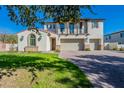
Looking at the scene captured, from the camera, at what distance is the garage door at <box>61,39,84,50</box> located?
124ft

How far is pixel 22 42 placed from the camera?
3225 centimetres

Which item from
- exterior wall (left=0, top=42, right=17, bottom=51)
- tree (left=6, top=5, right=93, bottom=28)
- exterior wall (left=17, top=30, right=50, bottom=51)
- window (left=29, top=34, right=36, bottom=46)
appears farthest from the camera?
exterior wall (left=0, top=42, right=17, bottom=51)

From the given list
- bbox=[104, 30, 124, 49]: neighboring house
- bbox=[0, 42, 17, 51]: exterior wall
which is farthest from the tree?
bbox=[104, 30, 124, 49]: neighboring house

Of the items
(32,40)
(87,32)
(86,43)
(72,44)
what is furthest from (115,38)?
(32,40)

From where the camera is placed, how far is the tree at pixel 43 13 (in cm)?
972

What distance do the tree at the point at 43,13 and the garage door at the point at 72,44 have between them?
2722 centimetres

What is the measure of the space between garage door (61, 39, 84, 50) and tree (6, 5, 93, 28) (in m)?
27.2

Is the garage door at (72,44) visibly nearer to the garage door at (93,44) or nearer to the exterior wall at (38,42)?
the garage door at (93,44)

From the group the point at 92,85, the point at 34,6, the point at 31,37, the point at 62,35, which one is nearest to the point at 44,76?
the point at 92,85

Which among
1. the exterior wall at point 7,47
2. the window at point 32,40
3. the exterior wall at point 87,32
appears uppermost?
the exterior wall at point 87,32

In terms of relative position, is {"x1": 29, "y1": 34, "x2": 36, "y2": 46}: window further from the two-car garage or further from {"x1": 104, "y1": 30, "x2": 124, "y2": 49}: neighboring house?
{"x1": 104, "y1": 30, "x2": 124, "y2": 49}: neighboring house

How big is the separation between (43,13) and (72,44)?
28.0 metres

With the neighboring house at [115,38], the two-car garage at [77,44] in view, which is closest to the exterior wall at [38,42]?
the two-car garage at [77,44]

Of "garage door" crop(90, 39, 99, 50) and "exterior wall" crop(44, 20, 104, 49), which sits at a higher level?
"exterior wall" crop(44, 20, 104, 49)
